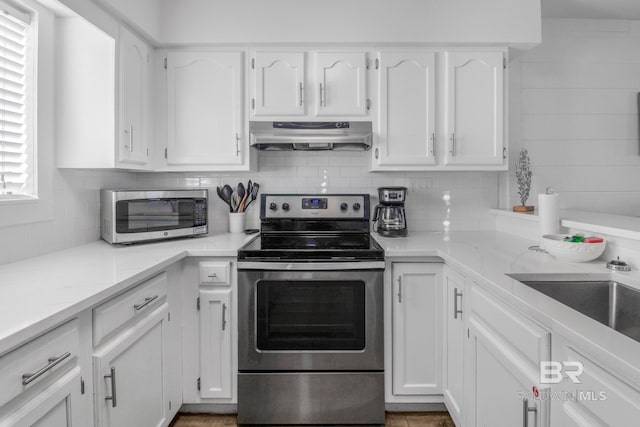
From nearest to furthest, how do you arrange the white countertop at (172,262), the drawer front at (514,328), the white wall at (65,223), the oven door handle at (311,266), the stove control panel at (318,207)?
the white countertop at (172,262), the drawer front at (514,328), the white wall at (65,223), the oven door handle at (311,266), the stove control panel at (318,207)

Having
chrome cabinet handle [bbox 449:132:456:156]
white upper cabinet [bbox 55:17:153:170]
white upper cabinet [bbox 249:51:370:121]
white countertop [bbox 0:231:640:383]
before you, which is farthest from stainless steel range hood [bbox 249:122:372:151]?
white upper cabinet [bbox 55:17:153:170]

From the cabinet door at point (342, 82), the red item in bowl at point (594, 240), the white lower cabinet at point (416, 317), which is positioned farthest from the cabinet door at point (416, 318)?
the cabinet door at point (342, 82)

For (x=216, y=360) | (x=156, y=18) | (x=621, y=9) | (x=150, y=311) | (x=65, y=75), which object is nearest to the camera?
(x=150, y=311)

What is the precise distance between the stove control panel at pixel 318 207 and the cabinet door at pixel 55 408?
154 centimetres

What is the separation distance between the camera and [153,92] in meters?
2.35

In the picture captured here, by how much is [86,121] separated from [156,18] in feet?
2.60

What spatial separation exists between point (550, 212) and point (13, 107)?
249cm

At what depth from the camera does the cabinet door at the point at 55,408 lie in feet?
2.96

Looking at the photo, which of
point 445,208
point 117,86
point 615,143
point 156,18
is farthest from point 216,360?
point 615,143

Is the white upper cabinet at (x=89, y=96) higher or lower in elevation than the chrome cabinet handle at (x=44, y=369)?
higher

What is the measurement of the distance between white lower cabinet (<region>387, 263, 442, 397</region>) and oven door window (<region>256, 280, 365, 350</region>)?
0.20 m

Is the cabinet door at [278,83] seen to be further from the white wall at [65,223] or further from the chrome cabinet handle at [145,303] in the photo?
the chrome cabinet handle at [145,303]

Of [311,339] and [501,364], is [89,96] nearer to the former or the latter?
[311,339]

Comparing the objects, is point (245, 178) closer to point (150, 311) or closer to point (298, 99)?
point (298, 99)
